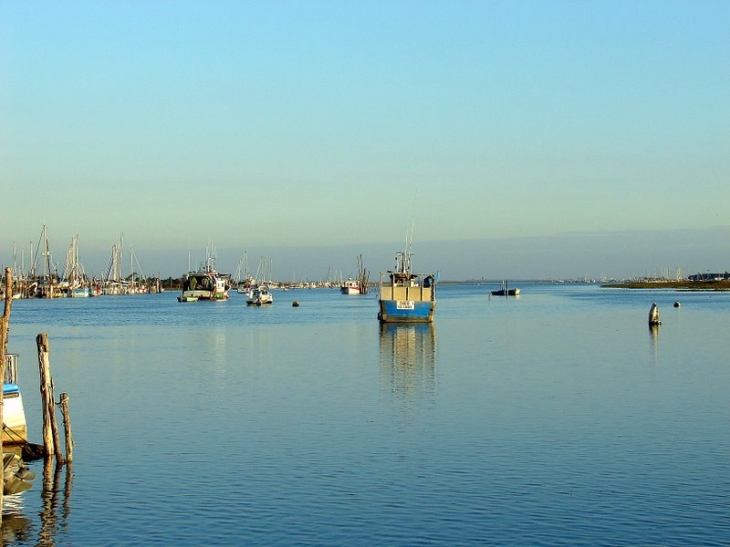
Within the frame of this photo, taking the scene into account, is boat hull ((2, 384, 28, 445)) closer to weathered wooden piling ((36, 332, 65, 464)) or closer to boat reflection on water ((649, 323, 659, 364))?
weathered wooden piling ((36, 332, 65, 464))

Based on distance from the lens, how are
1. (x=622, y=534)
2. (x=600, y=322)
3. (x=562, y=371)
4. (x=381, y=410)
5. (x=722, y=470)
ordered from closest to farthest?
(x=622, y=534) < (x=722, y=470) < (x=381, y=410) < (x=562, y=371) < (x=600, y=322)

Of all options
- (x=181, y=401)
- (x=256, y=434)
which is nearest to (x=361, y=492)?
(x=256, y=434)

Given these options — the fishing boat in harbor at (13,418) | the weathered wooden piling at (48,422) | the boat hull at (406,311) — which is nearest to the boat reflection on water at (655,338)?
the boat hull at (406,311)

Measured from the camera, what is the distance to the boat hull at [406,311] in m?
98.6

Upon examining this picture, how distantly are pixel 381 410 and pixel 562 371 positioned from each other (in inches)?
722

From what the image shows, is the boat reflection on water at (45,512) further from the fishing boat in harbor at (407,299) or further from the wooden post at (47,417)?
the fishing boat in harbor at (407,299)

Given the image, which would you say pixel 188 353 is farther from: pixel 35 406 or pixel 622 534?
pixel 622 534

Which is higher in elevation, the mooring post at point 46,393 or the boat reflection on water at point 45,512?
the mooring post at point 46,393

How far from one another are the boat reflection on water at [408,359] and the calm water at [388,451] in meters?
0.32

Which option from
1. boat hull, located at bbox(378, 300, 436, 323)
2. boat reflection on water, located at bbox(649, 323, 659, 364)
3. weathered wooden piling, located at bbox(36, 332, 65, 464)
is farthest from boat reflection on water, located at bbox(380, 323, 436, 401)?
weathered wooden piling, located at bbox(36, 332, 65, 464)

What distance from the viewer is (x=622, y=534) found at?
21875 millimetres

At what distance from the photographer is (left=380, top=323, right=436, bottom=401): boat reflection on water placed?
49656mm

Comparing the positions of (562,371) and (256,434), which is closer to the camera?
(256,434)

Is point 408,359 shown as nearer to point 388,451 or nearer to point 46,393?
point 388,451
